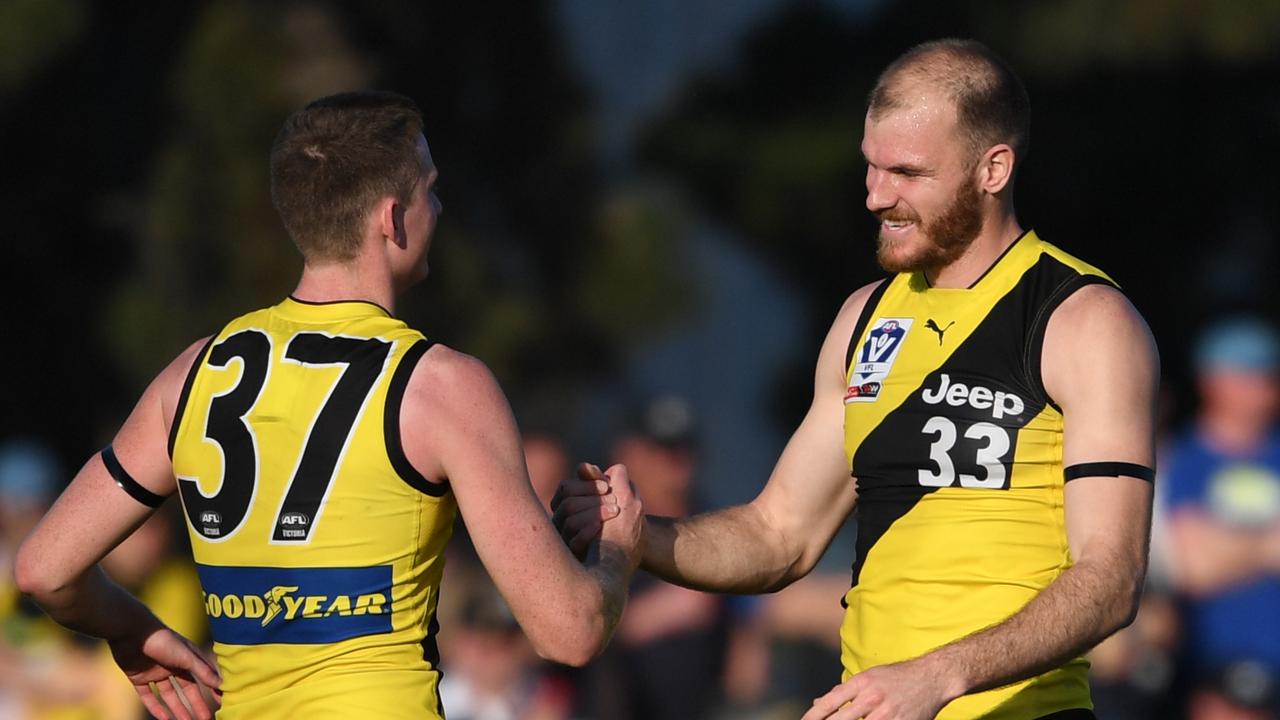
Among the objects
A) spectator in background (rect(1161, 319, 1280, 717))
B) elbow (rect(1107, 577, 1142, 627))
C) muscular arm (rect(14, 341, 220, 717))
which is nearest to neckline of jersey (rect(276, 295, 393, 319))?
muscular arm (rect(14, 341, 220, 717))

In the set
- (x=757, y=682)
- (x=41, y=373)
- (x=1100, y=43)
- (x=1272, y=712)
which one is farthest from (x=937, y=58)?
(x=41, y=373)

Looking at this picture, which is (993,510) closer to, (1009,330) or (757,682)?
(1009,330)

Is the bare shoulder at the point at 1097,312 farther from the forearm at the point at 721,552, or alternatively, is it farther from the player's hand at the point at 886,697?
the forearm at the point at 721,552

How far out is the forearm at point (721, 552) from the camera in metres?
4.27

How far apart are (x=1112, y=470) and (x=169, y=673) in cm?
224

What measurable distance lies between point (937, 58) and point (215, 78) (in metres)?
7.85

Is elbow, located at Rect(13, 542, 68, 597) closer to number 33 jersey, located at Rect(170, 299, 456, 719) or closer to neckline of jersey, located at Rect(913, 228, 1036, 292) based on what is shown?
number 33 jersey, located at Rect(170, 299, 456, 719)

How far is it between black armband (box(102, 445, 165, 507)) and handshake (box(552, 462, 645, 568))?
926 millimetres

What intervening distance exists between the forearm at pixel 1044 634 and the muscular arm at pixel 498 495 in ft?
2.37

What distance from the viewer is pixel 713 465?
1152cm

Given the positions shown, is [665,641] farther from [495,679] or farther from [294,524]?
[294,524]

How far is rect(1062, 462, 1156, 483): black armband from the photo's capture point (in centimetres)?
362

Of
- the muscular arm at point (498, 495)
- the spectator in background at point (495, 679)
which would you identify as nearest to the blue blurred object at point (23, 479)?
the spectator in background at point (495, 679)

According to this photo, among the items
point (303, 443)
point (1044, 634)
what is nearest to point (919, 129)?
point (1044, 634)
